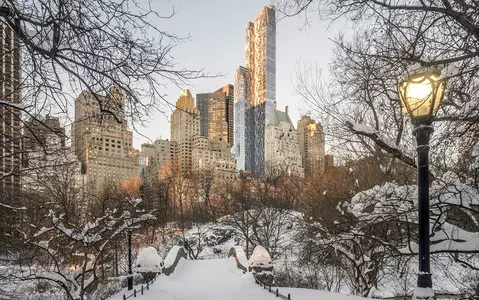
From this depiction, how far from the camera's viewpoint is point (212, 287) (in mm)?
15508

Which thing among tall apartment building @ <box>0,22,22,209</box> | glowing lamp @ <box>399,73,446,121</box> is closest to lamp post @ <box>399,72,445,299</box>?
glowing lamp @ <box>399,73,446,121</box>

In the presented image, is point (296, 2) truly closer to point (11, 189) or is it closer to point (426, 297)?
point (426, 297)

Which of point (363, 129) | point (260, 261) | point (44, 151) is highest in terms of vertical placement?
point (363, 129)

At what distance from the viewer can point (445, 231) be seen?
6371mm

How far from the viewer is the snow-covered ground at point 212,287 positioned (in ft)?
39.2

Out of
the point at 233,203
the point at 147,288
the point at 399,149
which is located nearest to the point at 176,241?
the point at 233,203

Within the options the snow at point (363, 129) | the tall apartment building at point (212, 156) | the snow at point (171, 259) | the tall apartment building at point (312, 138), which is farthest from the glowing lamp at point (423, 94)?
the tall apartment building at point (212, 156)

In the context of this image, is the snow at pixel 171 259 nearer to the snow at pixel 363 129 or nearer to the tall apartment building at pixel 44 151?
the tall apartment building at pixel 44 151

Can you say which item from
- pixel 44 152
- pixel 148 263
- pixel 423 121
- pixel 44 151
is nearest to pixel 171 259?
pixel 148 263

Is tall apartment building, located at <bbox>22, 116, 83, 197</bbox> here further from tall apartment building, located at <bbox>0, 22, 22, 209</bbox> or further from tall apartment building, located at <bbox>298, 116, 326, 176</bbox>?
tall apartment building, located at <bbox>298, 116, 326, 176</bbox>

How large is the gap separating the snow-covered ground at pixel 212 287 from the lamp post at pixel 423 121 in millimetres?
5710

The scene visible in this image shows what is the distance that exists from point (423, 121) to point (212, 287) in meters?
13.0

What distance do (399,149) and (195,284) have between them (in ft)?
41.2

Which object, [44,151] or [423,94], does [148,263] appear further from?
[423,94]
